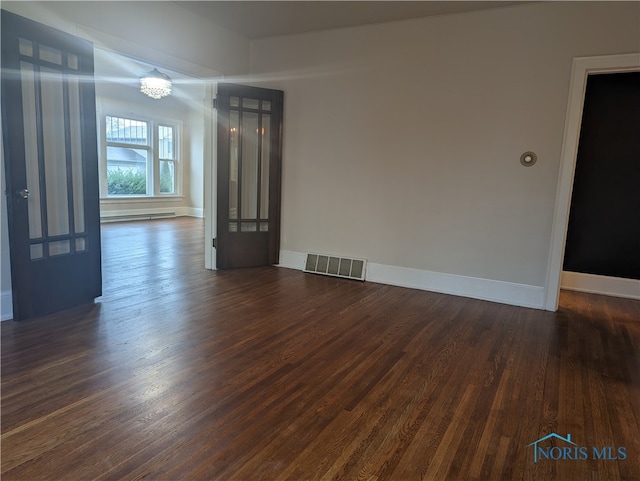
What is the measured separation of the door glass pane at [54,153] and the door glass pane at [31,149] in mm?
69

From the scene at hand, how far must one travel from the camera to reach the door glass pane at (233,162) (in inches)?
189

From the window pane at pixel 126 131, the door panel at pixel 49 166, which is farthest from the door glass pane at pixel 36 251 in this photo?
the window pane at pixel 126 131

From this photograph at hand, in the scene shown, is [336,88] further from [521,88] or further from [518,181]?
[518,181]

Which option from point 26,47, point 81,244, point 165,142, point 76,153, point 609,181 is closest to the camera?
point 26,47

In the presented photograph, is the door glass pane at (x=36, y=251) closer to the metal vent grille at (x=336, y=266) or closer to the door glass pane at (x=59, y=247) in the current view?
the door glass pane at (x=59, y=247)

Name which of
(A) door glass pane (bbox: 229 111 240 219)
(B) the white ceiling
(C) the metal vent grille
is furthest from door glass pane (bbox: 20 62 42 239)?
(C) the metal vent grille

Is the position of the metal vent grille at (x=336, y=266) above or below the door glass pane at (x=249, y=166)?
below

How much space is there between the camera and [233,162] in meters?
4.87

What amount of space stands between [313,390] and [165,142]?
30.4 ft

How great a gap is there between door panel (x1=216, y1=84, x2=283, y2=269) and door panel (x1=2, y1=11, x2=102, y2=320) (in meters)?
1.58

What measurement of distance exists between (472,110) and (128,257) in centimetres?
454

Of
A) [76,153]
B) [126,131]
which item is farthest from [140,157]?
[76,153]

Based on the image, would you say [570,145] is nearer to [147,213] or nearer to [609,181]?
[609,181]

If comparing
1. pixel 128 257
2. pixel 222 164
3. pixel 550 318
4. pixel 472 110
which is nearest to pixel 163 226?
pixel 128 257
